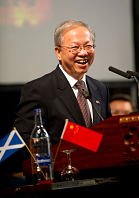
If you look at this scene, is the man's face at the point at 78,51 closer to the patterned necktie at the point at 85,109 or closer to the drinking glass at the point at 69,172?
the patterned necktie at the point at 85,109

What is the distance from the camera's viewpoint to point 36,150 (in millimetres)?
2135

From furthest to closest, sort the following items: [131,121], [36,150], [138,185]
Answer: [36,150] → [131,121] → [138,185]

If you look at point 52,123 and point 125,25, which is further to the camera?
point 125,25

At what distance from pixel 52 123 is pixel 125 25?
311cm

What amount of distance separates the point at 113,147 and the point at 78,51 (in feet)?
2.94

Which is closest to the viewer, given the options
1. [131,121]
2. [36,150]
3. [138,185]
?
[138,185]

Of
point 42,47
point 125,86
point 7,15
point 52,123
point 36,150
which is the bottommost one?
point 36,150

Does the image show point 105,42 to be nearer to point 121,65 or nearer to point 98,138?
Result: point 121,65

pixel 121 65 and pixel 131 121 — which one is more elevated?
pixel 121 65

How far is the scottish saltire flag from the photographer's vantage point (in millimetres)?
1997

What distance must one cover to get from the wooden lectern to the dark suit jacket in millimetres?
404

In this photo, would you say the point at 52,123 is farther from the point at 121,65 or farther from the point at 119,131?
the point at 121,65

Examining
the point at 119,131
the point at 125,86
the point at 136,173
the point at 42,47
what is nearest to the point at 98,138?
the point at 119,131

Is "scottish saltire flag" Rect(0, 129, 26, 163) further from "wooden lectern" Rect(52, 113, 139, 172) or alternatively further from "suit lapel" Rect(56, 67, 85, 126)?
"suit lapel" Rect(56, 67, 85, 126)
